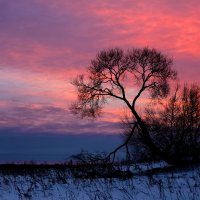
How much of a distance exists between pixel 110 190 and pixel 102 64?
51.1 ft

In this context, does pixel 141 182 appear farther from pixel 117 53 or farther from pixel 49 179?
pixel 117 53

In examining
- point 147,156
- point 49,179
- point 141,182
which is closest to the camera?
point 141,182

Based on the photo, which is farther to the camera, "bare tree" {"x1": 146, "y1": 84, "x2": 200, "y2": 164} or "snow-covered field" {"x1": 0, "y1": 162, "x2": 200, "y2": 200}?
"bare tree" {"x1": 146, "y1": 84, "x2": 200, "y2": 164}

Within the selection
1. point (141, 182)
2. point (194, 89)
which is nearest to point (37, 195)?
point (141, 182)

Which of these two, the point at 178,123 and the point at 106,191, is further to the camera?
the point at 178,123

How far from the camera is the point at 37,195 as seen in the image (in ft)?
50.2

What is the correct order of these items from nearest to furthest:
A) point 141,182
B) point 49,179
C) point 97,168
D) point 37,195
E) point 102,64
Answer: point 37,195
point 141,182
point 49,179
point 97,168
point 102,64

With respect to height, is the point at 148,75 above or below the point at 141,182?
above

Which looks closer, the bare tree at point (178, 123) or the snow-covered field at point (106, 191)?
the snow-covered field at point (106, 191)

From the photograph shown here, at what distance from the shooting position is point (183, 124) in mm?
36125

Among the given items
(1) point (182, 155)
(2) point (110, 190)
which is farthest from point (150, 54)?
(2) point (110, 190)

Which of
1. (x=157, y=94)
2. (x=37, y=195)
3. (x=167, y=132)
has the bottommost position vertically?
(x=37, y=195)

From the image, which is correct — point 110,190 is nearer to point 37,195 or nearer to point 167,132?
point 37,195

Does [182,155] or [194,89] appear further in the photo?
[194,89]
